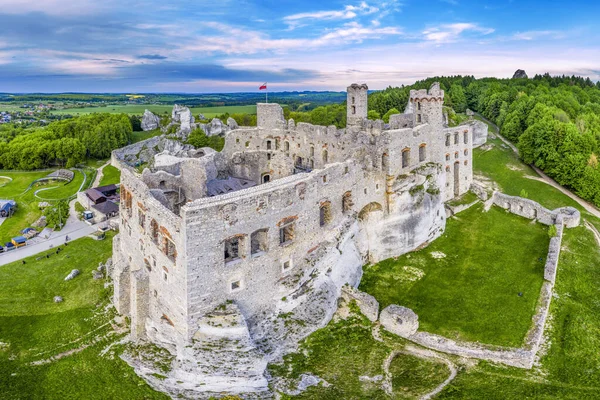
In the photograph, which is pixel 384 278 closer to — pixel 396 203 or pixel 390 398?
pixel 396 203

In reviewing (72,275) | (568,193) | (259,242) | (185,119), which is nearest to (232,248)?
(259,242)

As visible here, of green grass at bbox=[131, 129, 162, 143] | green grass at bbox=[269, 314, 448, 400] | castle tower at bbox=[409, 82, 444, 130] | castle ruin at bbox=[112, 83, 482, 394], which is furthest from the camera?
green grass at bbox=[131, 129, 162, 143]

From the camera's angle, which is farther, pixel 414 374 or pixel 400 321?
pixel 400 321

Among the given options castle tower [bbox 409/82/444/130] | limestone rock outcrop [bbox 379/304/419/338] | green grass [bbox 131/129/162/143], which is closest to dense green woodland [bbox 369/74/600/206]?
castle tower [bbox 409/82/444/130]

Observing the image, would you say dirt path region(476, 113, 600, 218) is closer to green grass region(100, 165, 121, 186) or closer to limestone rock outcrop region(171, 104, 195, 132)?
limestone rock outcrop region(171, 104, 195, 132)

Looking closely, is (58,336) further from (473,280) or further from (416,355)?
(473,280)

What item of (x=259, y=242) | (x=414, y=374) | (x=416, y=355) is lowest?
(x=414, y=374)
